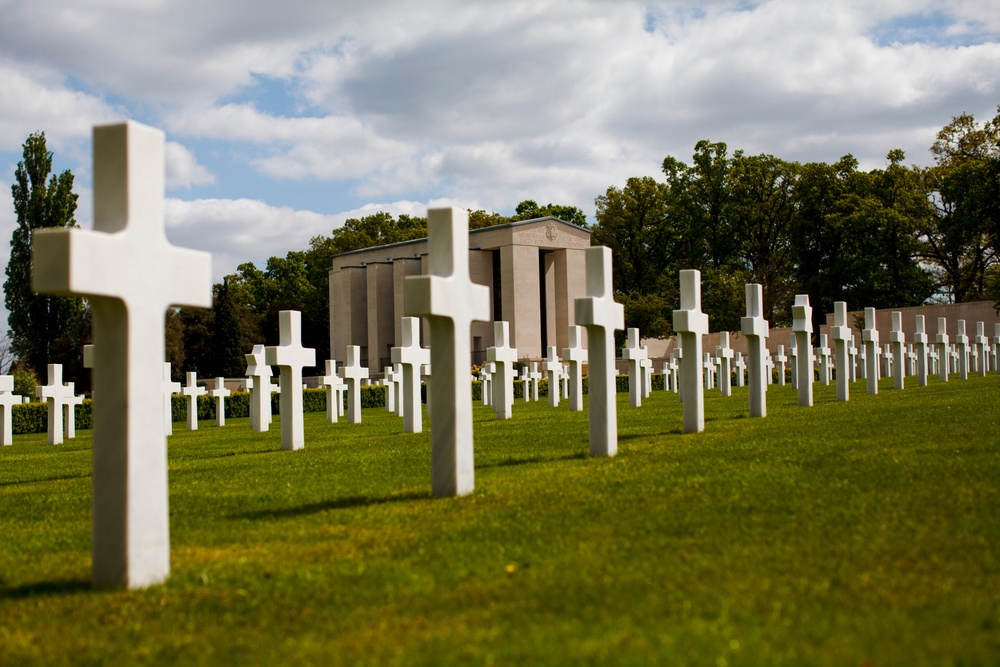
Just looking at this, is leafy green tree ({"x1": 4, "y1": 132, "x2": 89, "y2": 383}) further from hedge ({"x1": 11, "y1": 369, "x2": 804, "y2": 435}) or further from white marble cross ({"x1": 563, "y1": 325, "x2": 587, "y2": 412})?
white marble cross ({"x1": 563, "y1": 325, "x2": 587, "y2": 412})

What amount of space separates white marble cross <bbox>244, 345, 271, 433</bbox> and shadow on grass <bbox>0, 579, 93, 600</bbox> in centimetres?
1078

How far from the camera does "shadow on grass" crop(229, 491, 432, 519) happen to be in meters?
6.79

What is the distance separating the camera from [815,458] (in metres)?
8.00

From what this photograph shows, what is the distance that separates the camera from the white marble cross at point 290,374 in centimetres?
1309

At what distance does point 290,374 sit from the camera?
1334 centimetres

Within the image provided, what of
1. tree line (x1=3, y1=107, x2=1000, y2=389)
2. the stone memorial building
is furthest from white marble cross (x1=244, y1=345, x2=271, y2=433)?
the stone memorial building

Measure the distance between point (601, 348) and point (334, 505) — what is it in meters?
3.47

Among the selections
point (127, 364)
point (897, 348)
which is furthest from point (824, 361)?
point (127, 364)

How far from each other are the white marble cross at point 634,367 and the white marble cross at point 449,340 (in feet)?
43.1

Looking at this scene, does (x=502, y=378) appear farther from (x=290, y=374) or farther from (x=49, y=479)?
(x=49, y=479)

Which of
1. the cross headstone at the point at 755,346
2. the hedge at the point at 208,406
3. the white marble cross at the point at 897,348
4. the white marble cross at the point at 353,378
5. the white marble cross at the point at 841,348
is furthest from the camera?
the hedge at the point at 208,406

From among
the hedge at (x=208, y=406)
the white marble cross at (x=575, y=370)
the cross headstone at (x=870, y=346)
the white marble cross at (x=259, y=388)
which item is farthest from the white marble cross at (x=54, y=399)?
the cross headstone at (x=870, y=346)

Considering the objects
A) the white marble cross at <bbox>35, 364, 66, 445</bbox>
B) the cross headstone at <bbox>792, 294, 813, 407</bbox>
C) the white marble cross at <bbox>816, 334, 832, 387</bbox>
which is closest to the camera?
the cross headstone at <bbox>792, 294, 813, 407</bbox>

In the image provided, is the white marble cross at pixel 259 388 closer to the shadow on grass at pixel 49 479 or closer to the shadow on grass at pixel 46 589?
the shadow on grass at pixel 49 479
